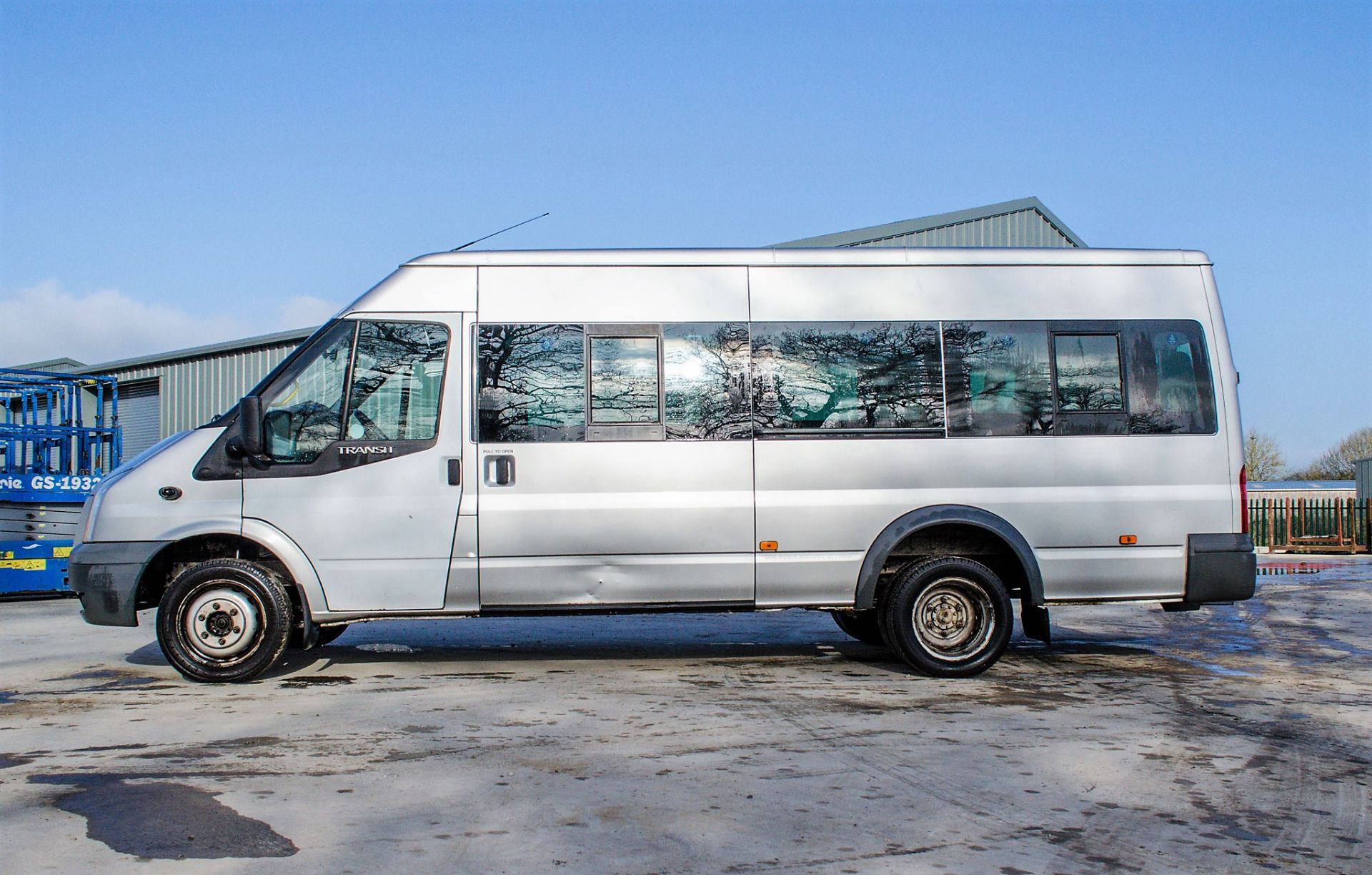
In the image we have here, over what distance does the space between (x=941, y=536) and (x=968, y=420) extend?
827 mm

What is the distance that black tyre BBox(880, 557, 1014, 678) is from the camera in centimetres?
746

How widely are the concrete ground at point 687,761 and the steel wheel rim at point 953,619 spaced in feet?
0.84

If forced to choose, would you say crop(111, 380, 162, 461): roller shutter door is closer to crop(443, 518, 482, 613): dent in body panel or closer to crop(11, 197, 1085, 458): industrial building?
crop(11, 197, 1085, 458): industrial building

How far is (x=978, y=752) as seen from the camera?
5441 mm

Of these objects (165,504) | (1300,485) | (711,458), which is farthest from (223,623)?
(1300,485)

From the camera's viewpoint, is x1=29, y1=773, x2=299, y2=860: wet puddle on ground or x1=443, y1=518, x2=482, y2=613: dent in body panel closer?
x1=29, y1=773, x2=299, y2=860: wet puddle on ground

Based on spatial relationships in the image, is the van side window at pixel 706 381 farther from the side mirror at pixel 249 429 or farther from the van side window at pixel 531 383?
the side mirror at pixel 249 429

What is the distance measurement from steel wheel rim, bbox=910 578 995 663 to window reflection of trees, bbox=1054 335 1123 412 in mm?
1436

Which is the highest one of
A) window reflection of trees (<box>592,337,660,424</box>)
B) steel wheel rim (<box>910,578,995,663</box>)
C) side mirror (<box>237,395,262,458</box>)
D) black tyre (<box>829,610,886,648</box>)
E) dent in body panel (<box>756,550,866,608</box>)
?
window reflection of trees (<box>592,337,660,424</box>)

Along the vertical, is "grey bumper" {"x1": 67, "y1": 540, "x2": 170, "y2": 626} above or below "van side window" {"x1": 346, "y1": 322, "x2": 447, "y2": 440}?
below

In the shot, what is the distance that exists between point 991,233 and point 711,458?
1837cm

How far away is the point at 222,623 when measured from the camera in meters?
7.17

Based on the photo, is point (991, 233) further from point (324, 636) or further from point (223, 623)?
point (223, 623)

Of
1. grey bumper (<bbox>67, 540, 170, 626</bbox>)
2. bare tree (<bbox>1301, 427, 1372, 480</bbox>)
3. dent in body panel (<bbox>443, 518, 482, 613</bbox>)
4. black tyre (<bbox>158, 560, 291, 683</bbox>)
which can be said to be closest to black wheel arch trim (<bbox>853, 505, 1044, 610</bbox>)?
dent in body panel (<bbox>443, 518, 482, 613</bbox>)
